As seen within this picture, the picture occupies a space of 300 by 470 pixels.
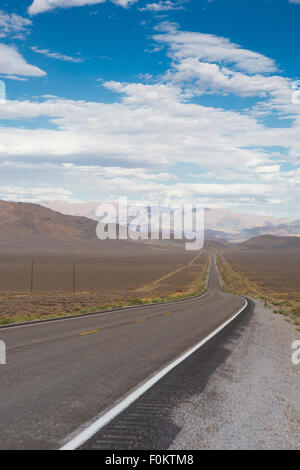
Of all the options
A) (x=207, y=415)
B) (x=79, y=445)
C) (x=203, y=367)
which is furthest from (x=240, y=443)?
(x=203, y=367)

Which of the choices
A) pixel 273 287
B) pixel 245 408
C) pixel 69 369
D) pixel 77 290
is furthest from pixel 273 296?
pixel 245 408

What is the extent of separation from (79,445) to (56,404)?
5.46ft

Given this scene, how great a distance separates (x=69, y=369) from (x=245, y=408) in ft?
12.8

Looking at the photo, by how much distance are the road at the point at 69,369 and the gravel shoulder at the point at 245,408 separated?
1.39 meters

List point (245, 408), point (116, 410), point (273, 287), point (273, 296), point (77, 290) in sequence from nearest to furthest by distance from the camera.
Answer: point (116, 410), point (245, 408), point (273, 296), point (77, 290), point (273, 287)

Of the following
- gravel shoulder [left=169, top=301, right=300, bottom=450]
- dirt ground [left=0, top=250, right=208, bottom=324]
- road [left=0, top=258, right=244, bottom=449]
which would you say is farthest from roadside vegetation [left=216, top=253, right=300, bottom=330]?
gravel shoulder [left=169, top=301, right=300, bottom=450]

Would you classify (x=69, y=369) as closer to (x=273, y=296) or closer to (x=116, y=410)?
(x=116, y=410)

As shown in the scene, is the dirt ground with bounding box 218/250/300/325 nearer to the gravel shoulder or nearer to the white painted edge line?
the gravel shoulder

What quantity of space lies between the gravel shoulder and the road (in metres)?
1.39

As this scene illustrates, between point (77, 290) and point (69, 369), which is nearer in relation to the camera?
point (69, 369)

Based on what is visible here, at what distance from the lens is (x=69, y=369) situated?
916cm

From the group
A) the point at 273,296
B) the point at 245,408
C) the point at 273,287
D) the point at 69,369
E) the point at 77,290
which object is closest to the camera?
the point at 245,408

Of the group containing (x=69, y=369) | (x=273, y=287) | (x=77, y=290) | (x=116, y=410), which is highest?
(x=116, y=410)
